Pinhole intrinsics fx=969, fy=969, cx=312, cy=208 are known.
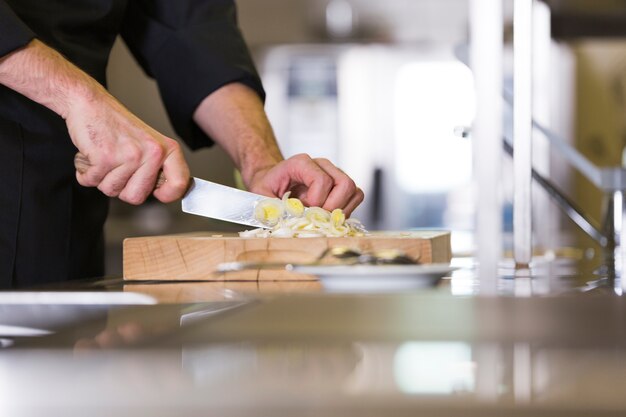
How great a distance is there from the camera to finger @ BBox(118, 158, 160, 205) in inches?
37.9

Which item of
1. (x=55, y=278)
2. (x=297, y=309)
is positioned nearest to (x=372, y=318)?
(x=297, y=309)

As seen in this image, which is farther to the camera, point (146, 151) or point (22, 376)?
point (146, 151)

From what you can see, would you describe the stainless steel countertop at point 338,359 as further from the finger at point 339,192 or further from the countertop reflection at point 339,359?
the finger at point 339,192

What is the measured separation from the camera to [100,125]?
0.95 metres

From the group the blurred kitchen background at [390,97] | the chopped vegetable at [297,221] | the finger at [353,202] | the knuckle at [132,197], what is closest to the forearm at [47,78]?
the knuckle at [132,197]

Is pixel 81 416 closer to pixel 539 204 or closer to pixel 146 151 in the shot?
pixel 146 151

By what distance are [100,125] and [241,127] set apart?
0.46 m

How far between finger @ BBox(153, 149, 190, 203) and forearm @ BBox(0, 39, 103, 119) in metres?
0.10

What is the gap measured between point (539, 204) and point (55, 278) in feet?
10.7

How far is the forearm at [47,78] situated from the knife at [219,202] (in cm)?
9

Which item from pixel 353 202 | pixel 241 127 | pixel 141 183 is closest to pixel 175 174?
pixel 141 183

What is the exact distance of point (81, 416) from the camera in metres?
0.56

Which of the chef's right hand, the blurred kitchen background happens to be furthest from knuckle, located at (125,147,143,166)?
the blurred kitchen background

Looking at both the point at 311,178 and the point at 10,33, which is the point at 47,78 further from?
the point at 311,178
